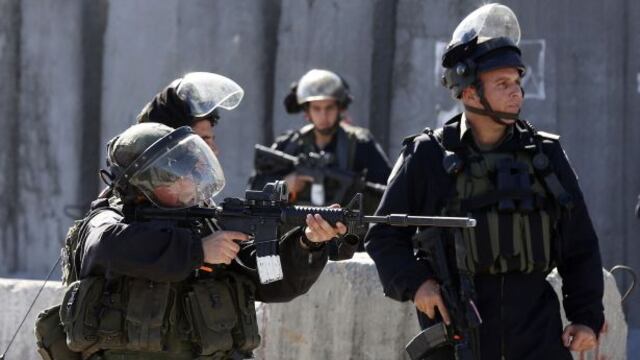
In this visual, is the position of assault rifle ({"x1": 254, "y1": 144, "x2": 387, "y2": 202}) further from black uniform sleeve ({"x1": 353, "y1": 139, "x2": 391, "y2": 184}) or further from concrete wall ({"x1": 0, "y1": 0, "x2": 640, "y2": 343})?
concrete wall ({"x1": 0, "y1": 0, "x2": 640, "y2": 343})

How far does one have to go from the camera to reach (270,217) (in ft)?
11.6

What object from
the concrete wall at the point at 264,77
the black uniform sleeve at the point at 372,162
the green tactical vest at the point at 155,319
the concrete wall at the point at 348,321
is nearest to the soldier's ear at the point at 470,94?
the green tactical vest at the point at 155,319

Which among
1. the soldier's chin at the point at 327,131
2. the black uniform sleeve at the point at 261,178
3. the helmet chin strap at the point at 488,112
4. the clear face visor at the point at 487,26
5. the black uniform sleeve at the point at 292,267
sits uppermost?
the clear face visor at the point at 487,26

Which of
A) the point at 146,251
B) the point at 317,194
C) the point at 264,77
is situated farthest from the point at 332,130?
the point at 146,251

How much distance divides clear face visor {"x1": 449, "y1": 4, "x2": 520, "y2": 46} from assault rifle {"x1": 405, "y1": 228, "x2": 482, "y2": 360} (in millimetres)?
679

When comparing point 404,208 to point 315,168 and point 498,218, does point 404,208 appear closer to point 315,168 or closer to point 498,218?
point 498,218

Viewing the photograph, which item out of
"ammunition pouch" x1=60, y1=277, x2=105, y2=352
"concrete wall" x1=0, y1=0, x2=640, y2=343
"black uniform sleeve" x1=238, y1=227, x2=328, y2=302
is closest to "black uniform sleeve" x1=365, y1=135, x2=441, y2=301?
"black uniform sleeve" x1=238, y1=227, x2=328, y2=302

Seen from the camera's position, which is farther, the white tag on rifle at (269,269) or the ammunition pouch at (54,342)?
the ammunition pouch at (54,342)

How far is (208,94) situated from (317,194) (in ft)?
9.69

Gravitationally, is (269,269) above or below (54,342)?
above

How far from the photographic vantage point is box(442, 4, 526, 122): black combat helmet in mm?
3971

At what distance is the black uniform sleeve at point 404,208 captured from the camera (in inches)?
154

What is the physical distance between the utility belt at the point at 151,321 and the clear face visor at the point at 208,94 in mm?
756

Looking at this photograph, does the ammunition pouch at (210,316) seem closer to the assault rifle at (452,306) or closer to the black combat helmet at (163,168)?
the black combat helmet at (163,168)
